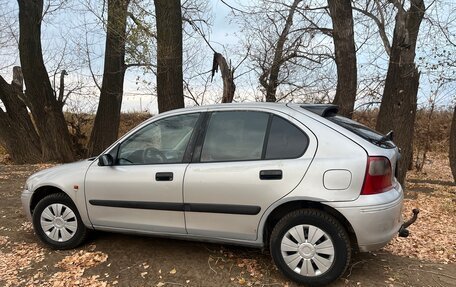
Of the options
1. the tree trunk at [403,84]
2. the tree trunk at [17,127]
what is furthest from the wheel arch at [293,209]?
the tree trunk at [17,127]

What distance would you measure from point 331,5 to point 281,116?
5763 millimetres

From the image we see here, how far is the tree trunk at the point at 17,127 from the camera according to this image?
43.6 ft

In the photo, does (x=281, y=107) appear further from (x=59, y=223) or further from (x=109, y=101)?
(x=109, y=101)

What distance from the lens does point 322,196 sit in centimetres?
371

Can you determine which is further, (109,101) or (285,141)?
(109,101)

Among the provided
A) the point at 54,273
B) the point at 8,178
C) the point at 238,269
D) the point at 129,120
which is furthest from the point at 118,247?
the point at 129,120

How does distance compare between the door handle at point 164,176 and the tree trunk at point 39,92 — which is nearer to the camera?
the door handle at point 164,176

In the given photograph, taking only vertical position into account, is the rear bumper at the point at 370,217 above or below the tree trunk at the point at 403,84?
below

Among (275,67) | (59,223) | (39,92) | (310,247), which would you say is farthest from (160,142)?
(275,67)

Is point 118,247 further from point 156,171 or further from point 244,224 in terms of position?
point 244,224

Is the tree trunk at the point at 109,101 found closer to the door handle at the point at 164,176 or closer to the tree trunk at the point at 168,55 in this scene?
the tree trunk at the point at 168,55

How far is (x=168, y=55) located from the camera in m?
9.34

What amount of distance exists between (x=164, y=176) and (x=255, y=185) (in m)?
0.96

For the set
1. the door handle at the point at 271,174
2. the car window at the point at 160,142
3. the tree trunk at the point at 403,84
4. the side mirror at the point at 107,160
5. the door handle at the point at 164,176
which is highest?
the tree trunk at the point at 403,84
